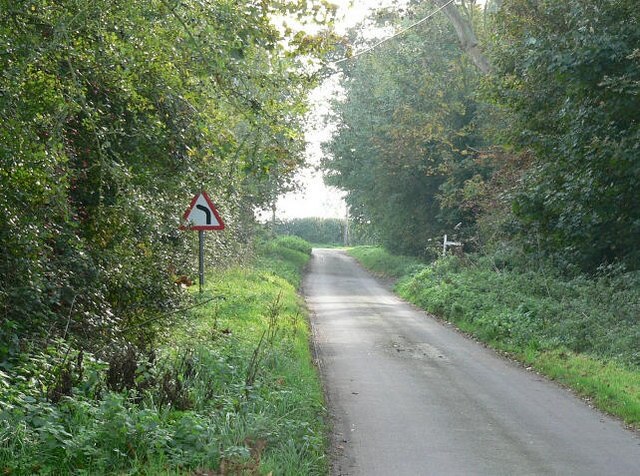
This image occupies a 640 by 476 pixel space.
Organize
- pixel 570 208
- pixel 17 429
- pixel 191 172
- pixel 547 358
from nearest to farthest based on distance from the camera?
pixel 17 429
pixel 191 172
pixel 547 358
pixel 570 208

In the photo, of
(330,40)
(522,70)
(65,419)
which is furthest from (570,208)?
(65,419)

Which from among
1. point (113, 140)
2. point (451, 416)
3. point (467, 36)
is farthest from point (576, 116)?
point (467, 36)

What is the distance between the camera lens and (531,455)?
8.77 meters

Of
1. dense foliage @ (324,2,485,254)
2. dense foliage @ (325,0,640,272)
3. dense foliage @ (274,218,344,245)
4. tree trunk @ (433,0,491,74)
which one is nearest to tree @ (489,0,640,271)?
dense foliage @ (325,0,640,272)

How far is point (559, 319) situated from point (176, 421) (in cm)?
1224

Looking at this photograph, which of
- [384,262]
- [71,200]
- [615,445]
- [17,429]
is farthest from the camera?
[384,262]

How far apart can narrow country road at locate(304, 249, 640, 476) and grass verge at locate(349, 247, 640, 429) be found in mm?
484

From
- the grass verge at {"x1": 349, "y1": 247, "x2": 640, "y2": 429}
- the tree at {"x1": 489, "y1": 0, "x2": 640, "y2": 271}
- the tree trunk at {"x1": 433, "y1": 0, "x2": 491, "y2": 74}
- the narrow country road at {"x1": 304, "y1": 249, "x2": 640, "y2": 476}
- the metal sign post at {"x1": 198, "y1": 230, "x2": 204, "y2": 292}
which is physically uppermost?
the tree trunk at {"x1": 433, "y1": 0, "x2": 491, "y2": 74}

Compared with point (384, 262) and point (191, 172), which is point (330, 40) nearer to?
point (191, 172)

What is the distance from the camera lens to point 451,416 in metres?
10.6

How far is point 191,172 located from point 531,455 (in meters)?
6.67

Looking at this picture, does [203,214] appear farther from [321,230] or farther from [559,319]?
[321,230]

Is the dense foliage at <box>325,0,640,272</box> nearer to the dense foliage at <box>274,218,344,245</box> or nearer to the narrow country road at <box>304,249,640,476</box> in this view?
the narrow country road at <box>304,249,640,476</box>

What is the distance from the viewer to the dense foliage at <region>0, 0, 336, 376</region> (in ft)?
27.2
